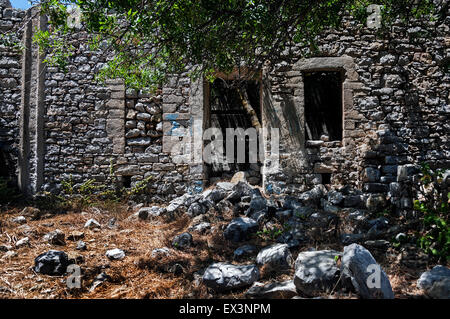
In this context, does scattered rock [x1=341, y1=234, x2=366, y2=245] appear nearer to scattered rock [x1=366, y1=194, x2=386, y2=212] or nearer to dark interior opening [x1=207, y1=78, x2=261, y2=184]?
scattered rock [x1=366, y1=194, x2=386, y2=212]

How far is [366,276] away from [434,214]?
1667 mm

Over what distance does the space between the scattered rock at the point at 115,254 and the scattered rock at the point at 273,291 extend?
1.50m

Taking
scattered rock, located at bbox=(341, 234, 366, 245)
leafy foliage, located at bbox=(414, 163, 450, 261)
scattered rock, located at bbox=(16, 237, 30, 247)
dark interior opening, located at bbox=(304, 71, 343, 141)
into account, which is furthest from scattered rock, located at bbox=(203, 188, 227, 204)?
dark interior opening, located at bbox=(304, 71, 343, 141)

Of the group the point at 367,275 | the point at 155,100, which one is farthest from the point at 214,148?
the point at 367,275

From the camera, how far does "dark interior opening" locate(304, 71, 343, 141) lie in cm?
718

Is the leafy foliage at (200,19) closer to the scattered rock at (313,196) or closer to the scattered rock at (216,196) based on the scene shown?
the scattered rock at (216,196)

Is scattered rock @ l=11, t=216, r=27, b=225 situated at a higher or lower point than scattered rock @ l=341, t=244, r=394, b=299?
lower

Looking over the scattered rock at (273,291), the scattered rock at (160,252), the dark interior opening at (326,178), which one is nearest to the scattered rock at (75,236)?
the scattered rock at (160,252)

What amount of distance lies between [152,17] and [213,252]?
2534mm

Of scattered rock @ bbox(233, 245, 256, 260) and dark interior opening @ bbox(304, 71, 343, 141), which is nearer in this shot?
scattered rock @ bbox(233, 245, 256, 260)

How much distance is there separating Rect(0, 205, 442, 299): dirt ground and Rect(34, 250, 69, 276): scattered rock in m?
0.05

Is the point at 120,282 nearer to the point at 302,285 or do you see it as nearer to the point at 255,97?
the point at 302,285

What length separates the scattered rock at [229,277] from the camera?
2.11 metres

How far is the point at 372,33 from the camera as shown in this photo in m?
5.02
